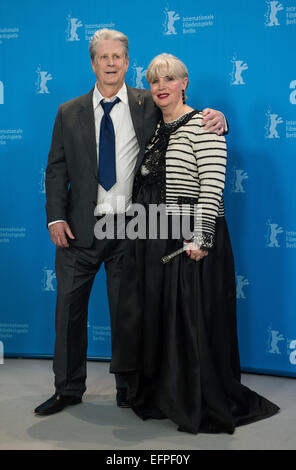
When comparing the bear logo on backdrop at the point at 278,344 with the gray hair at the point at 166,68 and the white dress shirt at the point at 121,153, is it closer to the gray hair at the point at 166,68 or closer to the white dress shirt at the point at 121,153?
the white dress shirt at the point at 121,153

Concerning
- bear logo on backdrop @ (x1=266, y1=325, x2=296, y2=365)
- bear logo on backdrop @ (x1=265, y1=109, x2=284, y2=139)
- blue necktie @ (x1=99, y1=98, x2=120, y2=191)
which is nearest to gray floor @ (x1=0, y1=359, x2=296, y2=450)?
bear logo on backdrop @ (x1=266, y1=325, x2=296, y2=365)

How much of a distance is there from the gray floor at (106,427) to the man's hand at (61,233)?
814 millimetres

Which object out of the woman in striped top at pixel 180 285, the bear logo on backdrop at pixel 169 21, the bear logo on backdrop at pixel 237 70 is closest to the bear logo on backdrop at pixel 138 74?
the bear logo on backdrop at pixel 169 21

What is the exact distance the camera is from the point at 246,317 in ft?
10.6

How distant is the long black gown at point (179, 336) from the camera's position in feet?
7.98

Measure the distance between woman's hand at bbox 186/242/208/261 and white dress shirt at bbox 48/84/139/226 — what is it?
0.41m

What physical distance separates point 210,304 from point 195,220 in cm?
39

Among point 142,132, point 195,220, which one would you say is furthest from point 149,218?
point 142,132

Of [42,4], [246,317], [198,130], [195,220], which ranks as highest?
[42,4]

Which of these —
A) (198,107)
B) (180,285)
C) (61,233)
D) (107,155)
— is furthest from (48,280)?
(198,107)

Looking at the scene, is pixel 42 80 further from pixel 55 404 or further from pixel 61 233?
pixel 55 404

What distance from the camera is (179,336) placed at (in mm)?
2461

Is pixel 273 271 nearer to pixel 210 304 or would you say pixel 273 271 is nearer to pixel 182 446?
pixel 210 304

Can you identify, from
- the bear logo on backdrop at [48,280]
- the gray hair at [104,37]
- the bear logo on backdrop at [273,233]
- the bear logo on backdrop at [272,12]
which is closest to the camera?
the gray hair at [104,37]
